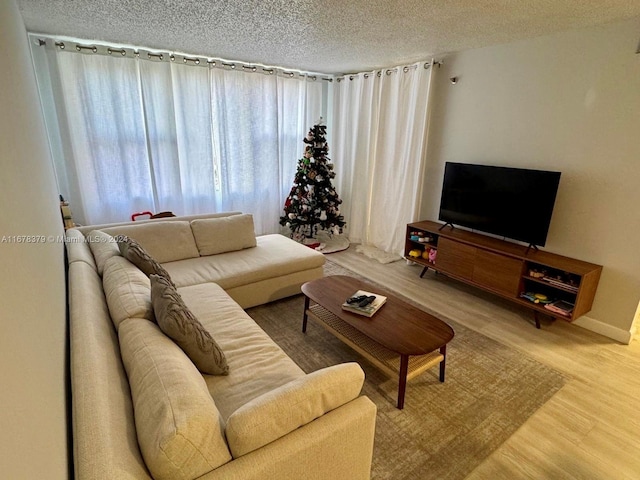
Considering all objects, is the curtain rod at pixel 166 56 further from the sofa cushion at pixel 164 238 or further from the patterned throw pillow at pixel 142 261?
the patterned throw pillow at pixel 142 261

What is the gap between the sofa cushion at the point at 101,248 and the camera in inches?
86.7

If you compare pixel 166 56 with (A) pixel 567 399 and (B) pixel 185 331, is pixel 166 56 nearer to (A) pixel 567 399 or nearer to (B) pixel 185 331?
(B) pixel 185 331

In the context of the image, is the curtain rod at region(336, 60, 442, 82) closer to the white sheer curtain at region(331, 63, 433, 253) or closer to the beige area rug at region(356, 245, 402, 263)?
the white sheer curtain at region(331, 63, 433, 253)

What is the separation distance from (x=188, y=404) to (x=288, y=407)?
0.31 meters

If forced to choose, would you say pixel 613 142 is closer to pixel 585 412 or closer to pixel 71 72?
pixel 585 412

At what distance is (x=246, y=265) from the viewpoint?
303 cm

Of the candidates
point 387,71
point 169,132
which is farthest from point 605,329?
point 169,132

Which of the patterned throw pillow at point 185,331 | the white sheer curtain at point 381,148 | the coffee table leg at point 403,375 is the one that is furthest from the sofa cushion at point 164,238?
the white sheer curtain at point 381,148

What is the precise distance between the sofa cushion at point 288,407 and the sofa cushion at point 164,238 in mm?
2253

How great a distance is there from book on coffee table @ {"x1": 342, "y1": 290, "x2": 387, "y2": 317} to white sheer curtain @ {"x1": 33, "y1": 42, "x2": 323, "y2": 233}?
9.14ft

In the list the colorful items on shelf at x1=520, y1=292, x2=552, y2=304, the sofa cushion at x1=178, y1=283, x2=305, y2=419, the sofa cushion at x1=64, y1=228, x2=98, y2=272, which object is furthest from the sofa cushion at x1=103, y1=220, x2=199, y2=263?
the colorful items on shelf at x1=520, y1=292, x2=552, y2=304

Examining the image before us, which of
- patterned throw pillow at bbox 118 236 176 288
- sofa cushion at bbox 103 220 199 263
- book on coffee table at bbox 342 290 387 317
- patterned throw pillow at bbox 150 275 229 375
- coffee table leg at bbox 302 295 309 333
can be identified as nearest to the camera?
patterned throw pillow at bbox 150 275 229 375

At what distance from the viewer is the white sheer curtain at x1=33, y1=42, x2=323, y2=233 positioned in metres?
3.43

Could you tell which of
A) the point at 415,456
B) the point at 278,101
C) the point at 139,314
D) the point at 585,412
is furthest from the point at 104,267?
the point at 278,101
